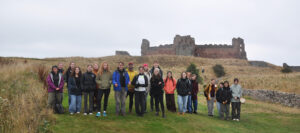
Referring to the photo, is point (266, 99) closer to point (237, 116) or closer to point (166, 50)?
point (237, 116)

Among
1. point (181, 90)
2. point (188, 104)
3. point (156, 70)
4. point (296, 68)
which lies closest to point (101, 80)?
point (156, 70)

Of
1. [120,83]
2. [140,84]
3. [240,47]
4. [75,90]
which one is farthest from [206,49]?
[75,90]

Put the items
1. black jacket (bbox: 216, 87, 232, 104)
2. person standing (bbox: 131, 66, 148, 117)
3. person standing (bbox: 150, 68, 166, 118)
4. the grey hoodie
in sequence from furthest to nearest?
the grey hoodie → black jacket (bbox: 216, 87, 232, 104) → person standing (bbox: 150, 68, 166, 118) → person standing (bbox: 131, 66, 148, 117)

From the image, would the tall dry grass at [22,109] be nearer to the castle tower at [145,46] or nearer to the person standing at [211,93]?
the person standing at [211,93]

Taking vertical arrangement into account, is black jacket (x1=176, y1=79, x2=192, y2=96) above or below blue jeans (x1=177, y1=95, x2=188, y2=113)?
above

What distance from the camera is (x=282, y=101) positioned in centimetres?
1997

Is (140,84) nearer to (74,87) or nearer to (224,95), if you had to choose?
(74,87)

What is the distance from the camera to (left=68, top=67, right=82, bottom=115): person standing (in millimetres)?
8816

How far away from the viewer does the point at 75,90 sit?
8852 millimetres

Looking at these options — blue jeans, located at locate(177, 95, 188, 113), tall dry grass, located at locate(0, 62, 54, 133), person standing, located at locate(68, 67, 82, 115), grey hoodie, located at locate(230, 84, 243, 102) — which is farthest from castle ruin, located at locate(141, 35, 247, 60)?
person standing, located at locate(68, 67, 82, 115)

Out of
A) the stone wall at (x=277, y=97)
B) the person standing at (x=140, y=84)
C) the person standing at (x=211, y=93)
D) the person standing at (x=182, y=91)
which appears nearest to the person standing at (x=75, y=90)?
the person standing at (x=140, y=84)

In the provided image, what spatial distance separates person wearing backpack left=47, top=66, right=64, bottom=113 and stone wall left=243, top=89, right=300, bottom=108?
1805 centimetres

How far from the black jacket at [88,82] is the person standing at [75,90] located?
0.66 ft

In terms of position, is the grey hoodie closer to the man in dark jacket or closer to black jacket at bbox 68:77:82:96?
the man in dark jacket
